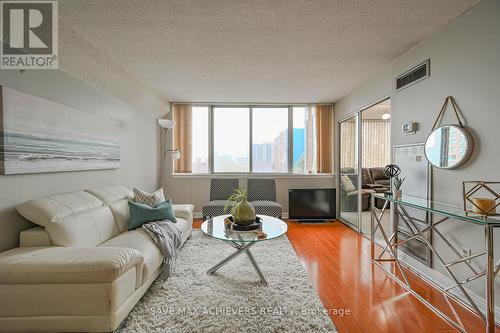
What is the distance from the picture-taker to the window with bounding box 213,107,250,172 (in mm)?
5254

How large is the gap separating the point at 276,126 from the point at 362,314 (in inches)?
158

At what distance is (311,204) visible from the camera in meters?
4.73

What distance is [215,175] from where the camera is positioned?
513cm

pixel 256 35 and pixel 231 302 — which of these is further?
pixel 256 35

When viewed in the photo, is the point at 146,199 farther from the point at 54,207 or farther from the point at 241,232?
the point at 241,232

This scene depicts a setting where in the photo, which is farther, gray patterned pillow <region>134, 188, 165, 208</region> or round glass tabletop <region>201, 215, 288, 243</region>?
gray patterned pillow <region>134, 188, 165, 208</region>

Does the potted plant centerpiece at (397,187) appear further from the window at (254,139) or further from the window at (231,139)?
the window at (231,139)

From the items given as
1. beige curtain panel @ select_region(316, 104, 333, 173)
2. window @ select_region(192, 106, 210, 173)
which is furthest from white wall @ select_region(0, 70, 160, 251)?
beige curtain panel @ select_region(316, 104, 333, 173)

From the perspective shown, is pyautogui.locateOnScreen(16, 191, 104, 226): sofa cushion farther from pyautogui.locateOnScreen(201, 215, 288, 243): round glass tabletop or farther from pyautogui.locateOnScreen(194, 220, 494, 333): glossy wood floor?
pyautogui.locateOnScreen(194, 220, 494, 333): glossy wood floor

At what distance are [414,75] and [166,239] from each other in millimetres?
3304

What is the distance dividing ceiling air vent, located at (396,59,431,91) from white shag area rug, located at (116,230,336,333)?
8.12 ft

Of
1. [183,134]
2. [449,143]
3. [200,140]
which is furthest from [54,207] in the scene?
[449,143]

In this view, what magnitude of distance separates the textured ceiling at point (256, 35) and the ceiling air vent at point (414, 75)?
26 cm

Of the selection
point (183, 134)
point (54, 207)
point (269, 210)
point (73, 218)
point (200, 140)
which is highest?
point (183, 134)
